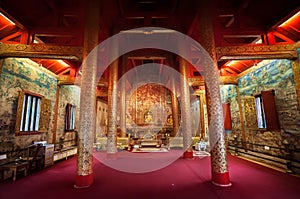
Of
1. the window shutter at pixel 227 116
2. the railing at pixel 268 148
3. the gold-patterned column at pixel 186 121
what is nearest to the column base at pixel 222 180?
the railing at pixel 268 148

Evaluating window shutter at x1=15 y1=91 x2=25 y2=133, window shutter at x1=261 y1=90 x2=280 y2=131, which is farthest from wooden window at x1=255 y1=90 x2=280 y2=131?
window shutter at x1=15 y1=91 x2=25 y2=133

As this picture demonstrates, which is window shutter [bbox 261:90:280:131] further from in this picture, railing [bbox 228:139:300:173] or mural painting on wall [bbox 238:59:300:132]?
railing [bbox 228:139:300:173]

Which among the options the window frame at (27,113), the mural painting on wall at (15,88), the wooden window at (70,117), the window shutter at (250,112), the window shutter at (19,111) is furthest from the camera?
the wooden window at (70,117)

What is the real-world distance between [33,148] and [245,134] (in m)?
10.9

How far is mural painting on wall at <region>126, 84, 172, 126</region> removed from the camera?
17297 mm

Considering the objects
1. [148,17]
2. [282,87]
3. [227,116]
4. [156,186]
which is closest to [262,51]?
[282,87]

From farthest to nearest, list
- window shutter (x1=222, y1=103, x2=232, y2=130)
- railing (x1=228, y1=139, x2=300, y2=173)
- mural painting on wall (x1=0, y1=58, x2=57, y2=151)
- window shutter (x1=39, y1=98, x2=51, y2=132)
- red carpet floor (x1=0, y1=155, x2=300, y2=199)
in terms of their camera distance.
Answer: window shutter (x1=222, y1=103, x2=232, y2=130)
window shutter (x1=39, y1=98, x2=51, y2=132)
railing (x1=228, y1=139, x2=300, y2=173)
mural painting on wall (x1=0, y1=58, x2=57, y2=151)
red carpet floor (x1=0, y1=155, x2=300, y2=199)

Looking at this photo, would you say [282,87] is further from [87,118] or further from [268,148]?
[87,118]

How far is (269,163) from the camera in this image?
703 cm

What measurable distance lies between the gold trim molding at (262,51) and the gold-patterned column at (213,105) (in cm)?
88

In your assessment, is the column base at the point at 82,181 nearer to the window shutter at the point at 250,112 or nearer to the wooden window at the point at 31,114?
the wooden window at the point at 31,114

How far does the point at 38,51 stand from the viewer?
532cm

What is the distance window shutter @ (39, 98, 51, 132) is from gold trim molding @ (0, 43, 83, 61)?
3.11m

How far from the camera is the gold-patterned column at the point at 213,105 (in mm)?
4359
